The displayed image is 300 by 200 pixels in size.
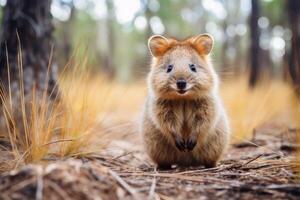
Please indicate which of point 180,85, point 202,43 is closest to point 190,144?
point 180,85

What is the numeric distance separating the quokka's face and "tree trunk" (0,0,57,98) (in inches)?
69.1

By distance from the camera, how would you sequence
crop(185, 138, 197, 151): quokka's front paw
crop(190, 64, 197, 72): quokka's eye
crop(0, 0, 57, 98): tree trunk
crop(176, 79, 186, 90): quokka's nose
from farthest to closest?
crop(0, 0, 57, 98): tree trunk < crop(190, 64, 197, 72): quokka's eye < crop(185, 138, 197, 151): quokka's front paw < crop(176, 79, 186, 90): quokka's nose

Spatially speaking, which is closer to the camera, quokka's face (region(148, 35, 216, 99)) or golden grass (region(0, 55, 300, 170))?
golden grass (region(0, 55, 300, 170))

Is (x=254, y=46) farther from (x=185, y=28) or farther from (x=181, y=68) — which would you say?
(x=185, y=28)

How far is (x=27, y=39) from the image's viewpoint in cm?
593

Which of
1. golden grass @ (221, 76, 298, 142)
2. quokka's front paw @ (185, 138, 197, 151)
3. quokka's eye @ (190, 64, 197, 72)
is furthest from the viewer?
golden grass @ (221, 76, 298, 142)

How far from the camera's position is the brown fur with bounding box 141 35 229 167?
4.62 meters

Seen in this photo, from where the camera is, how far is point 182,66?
466 cm

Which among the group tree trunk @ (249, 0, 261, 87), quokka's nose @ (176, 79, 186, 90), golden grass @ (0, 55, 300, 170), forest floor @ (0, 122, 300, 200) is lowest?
forest floor @ (0, 122, 300, 200)

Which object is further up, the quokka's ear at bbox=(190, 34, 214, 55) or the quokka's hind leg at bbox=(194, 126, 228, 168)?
the quokka's ear at bbox=(190, 34, 214, 55)

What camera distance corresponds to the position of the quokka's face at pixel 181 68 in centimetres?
452

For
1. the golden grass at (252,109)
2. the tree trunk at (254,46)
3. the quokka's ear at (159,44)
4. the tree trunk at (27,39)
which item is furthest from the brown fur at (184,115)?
the tree trunk at (254,46)

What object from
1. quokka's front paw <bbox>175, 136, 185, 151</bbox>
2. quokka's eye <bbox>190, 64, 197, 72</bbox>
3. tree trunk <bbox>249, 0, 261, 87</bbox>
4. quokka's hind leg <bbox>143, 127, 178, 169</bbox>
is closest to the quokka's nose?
quokka's eye <bbox>190, 64, 197, 72</bbox>

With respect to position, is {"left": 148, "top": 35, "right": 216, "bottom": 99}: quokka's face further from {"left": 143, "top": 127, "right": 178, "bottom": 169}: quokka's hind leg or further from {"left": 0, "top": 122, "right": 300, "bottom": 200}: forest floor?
{"left": 0, "top": 122, "right": 300, "bottom": 200}: forest floor
